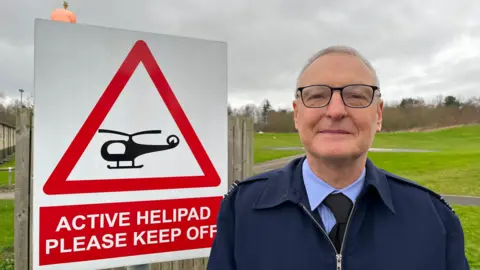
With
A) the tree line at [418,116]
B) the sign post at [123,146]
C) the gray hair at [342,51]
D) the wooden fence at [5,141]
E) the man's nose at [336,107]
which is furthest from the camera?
the tree line at [418,116]

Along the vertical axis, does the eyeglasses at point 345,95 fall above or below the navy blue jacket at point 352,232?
above

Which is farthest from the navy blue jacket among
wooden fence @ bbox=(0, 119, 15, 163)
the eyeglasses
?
wooden fence @ bbox=(0, 119, 15, 163)

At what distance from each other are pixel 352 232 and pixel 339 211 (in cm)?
9

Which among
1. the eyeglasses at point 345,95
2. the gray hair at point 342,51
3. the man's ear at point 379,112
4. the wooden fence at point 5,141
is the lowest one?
the wooden fence at point 5,141

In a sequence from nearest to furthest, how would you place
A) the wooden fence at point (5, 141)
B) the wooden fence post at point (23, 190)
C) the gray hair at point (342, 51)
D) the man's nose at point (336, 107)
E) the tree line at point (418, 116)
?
the man's nose at point (336, 107) → the gray hair at point (342, 51) → the wooden fence post at point (23, 190) → the wooden fence at point (5, 141) → the tree line at point (418, 116)

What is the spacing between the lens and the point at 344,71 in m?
1.38

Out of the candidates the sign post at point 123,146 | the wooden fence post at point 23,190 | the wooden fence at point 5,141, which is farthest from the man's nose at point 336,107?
the wooden fence at point 5,141

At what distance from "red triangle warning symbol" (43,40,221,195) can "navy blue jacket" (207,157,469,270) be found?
34.5 inches

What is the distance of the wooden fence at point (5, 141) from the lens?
3244 cm

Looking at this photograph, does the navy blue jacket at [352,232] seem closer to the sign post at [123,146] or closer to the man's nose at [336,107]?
the man's nose at [336,107]

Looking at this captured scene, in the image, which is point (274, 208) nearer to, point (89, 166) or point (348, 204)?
point (348, 204)

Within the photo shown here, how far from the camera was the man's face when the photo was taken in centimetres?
134

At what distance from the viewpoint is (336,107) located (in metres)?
1.33

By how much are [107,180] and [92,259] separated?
0.46 m
